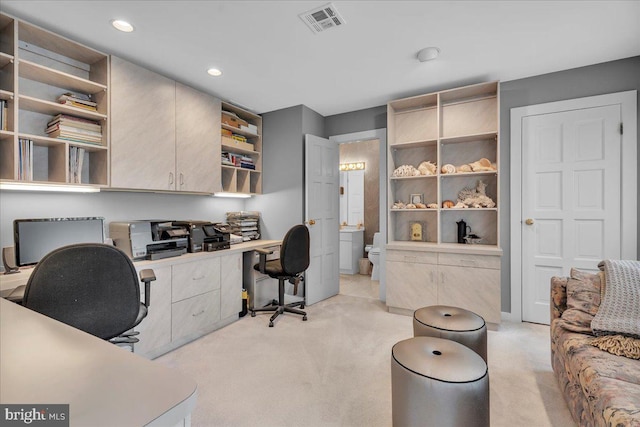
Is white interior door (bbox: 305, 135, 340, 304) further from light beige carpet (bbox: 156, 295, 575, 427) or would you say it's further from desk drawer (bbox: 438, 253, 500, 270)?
desk drawer (bbox: 438, 253, 500, 270)

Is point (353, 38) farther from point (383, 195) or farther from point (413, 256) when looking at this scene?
point (413, 256)

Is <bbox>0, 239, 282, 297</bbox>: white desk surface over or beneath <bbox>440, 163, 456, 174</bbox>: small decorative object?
beneath

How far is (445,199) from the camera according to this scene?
11.5 feet

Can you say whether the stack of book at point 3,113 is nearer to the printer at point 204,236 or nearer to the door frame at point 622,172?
the printer at point 204,236

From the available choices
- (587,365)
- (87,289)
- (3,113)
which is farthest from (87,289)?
(587,365)

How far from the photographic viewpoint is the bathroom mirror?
19.1 feet

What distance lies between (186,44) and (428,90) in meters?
2.51

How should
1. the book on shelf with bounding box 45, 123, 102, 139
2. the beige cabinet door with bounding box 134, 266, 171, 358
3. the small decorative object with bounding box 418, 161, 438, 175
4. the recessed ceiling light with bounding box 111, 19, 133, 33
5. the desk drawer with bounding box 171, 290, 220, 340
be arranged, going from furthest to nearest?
1. the small decorative object with bounding box 418, 161, 438, 175
2. the desk drawer with bounding box 171, 290, 220, 340
3. the beige cabinet door with bounding box 134, 266, 171, 358
4. the book on shelf with bounding box 45, 123, 102, 139
5. the recessed ceiling light with bounding box 111, 19, 133, 33

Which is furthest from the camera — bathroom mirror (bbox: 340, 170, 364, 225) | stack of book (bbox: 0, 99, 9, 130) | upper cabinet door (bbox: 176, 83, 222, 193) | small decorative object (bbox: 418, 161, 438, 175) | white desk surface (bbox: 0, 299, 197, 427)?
bathroom mirror (bbox: 340, 170, 364, 225)

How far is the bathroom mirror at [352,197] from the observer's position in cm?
581

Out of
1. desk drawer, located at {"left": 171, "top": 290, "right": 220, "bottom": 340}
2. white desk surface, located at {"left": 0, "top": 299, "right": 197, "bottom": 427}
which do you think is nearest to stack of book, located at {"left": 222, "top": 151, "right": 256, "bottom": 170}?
desk drawer, located at {"left": 171, "top": 290, "right": 220, "bottom": 340}

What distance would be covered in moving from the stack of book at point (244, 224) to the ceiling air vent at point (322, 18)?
2.35 m

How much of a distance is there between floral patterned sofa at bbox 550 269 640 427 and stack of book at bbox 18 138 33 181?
333 cm

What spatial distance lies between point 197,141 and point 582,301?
344 cm
